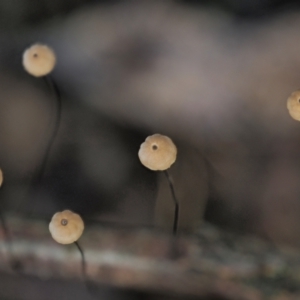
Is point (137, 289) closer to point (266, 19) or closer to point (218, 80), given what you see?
point (218, 80)

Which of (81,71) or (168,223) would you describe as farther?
(81,71)

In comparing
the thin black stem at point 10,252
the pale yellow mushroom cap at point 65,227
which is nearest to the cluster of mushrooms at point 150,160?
the pale yellow mushroom cap at point 65,227

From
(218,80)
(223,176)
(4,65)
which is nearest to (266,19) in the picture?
(218,80)

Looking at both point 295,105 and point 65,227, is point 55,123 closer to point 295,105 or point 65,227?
point 65,227

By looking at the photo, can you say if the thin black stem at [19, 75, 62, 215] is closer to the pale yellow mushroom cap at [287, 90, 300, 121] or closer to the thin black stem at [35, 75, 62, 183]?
the thin black stem at [35, 75, 62, 183]

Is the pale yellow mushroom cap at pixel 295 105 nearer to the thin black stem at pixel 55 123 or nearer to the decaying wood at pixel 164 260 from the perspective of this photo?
the decaying wood at pixel 164 260

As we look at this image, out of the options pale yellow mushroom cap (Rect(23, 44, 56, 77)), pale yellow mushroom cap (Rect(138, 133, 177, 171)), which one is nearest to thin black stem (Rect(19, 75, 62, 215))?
pale yellow mushroom cap (Rect(23, 44, 56, 77))

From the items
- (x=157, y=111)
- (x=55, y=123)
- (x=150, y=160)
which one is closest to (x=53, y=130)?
(x=55, y=123)
